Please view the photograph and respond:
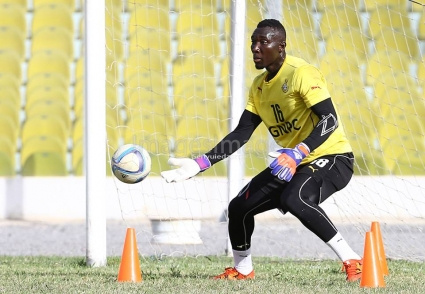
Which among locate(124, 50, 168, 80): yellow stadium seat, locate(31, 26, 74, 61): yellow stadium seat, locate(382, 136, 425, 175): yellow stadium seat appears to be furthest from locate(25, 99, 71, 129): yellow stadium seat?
locate(382, 136, 425, 175): yellow stadium seat

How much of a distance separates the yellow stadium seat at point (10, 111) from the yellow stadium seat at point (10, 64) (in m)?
0.53

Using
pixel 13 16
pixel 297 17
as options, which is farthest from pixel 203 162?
pixel 13 16

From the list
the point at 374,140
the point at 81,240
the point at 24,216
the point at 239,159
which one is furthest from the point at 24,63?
the point at 239,159

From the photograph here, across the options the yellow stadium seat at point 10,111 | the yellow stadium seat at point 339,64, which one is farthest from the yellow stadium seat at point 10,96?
the yellow stadium seat at point 339,64

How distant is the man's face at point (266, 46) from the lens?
537 centimetres

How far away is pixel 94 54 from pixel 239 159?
81.4 inches

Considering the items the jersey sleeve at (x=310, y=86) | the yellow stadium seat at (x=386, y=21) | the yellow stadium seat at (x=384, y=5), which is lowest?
the jersey sleeve at (x=310, y=86)

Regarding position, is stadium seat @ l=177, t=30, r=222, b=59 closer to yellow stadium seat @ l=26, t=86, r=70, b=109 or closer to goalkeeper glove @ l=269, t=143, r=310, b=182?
yellow stadium seat @ l=26, t=86, r=70, b=109

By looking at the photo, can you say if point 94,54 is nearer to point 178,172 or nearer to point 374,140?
point 178,172

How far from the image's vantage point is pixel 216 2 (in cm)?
1195

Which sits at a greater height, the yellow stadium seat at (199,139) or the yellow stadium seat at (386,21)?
the yellow stadium seat at (386,21)

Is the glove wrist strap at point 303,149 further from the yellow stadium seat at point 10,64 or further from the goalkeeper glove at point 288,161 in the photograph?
the yellow stadium seat at point 10,64

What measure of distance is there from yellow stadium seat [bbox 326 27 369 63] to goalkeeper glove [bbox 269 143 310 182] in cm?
763

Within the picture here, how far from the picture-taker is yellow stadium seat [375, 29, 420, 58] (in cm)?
1353
